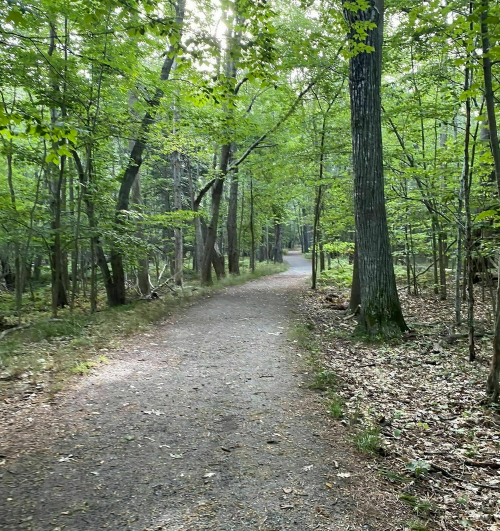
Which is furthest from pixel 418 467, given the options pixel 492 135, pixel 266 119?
pixel 266 119

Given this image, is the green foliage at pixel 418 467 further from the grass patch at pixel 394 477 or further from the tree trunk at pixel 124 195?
the tree trunk at pixel 124 195

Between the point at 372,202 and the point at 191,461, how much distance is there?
5.73 metres

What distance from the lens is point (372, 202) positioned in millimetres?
7141

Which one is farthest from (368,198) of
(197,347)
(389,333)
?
(197,347)

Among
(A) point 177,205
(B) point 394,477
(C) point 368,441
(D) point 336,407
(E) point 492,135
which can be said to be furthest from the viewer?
(A) point 177,205

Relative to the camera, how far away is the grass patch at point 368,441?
3.45 metres

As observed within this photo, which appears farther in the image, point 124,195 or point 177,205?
point 177,205

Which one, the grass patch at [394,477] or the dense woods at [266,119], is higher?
the dense woods at [266,119]

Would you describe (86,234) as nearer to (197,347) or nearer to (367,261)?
(197,347)

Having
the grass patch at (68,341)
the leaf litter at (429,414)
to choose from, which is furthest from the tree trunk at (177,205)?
the leaf litter at (429,414)

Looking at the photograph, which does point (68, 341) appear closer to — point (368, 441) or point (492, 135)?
point (368, 441)

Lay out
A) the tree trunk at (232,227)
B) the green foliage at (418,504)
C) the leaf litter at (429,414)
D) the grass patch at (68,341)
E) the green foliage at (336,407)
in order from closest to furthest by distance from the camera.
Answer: the green foliage at (418,504) → the leaf litter at (429,414) → the green foliage at (336,407) → the grass patch at (68,341) → the tree trunk at (232,227)

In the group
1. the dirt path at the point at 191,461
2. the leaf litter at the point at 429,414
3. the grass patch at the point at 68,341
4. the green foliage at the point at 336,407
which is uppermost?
the grass patch at the point at 68,341

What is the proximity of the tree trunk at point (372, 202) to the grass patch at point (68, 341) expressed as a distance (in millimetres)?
4965
